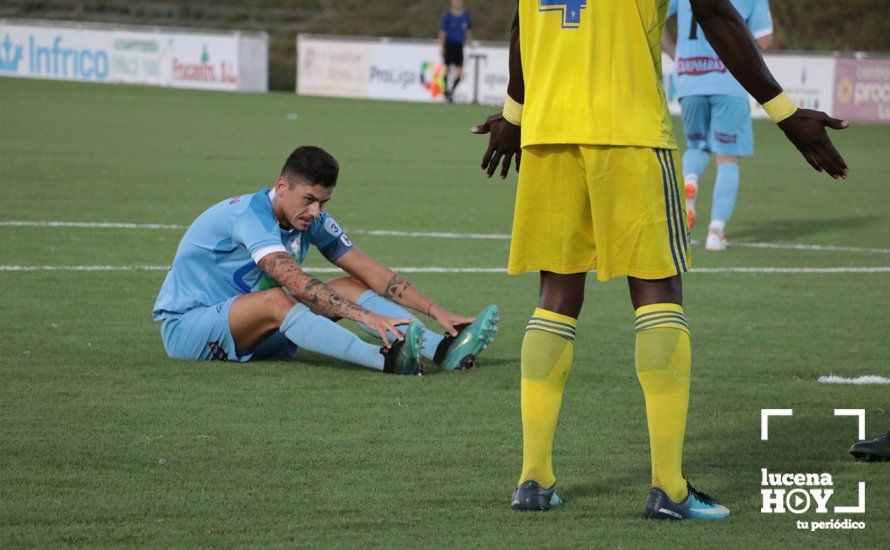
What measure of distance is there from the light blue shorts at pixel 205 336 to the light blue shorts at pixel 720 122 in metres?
5.50

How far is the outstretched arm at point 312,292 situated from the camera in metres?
6.00

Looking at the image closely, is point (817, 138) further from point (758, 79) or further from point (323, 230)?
point (323, 230)

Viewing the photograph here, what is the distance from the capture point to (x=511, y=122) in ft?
14.8

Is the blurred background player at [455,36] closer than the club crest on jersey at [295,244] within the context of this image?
No

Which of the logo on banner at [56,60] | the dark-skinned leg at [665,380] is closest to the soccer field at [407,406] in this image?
the dark-skinned leg at [665,380]

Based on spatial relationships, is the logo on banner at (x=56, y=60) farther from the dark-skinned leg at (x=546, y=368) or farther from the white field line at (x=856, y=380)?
the dark-skinned leg at (x=546, y=368)

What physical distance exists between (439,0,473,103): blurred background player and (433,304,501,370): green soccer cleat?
83.5 ft

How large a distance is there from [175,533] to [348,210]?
8.76 meters

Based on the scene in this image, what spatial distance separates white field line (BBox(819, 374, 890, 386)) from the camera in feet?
20.3

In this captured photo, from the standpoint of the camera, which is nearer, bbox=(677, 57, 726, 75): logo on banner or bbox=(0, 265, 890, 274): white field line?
bbox=(0, 265, 890, 274): white field line

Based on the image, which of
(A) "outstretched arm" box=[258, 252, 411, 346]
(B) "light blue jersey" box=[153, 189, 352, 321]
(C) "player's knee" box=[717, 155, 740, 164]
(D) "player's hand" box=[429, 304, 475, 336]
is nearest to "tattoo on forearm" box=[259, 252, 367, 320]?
(A) "outstretched arm" box=[258, 252, 411, 346]

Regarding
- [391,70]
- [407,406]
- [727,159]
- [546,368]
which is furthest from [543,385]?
[391,70]

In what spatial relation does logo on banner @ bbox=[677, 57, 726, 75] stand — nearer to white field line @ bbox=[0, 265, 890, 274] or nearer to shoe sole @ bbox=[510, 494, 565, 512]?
A: white field line @ bbox=[0, 265, 890, 274]

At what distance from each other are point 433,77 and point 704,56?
2524 centimetres
